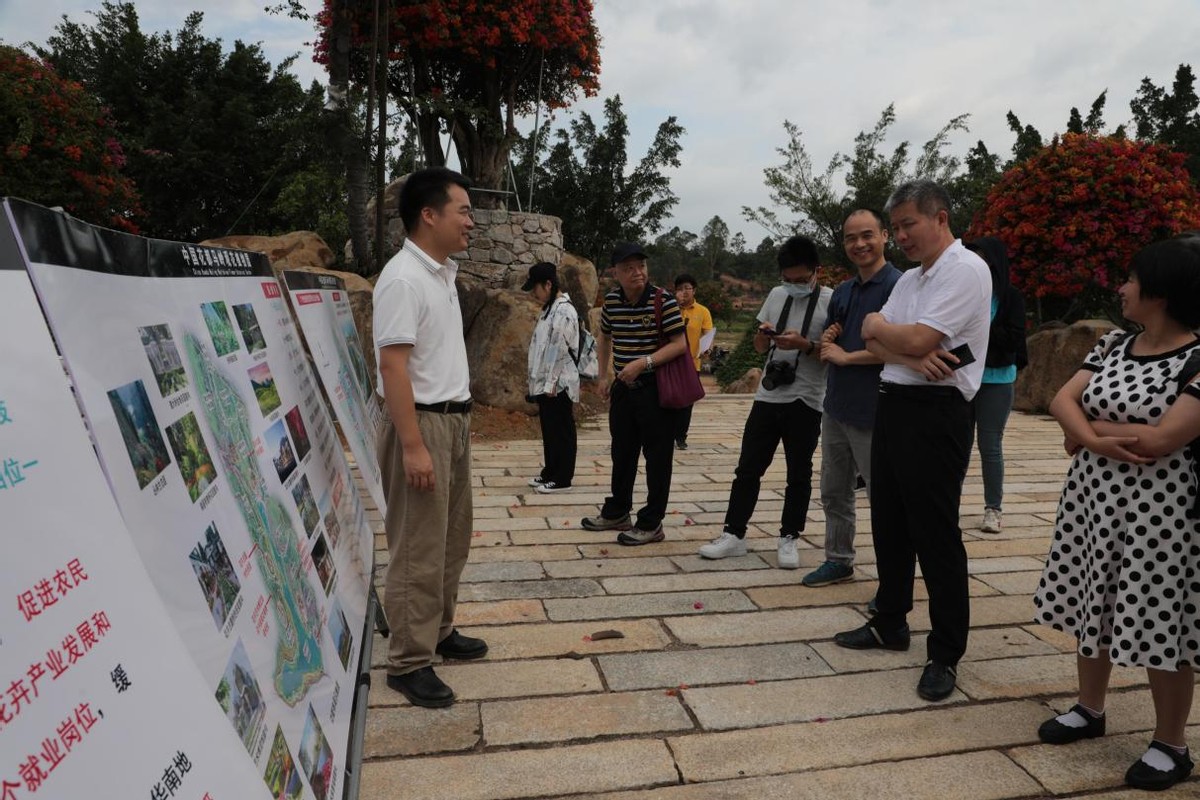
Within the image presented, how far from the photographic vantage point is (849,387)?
138 inches

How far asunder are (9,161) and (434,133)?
7104mm

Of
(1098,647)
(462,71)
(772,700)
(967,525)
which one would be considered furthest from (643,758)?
(462,71)

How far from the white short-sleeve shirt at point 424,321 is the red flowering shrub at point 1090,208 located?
34.4ft

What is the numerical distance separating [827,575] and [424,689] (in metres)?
2.10

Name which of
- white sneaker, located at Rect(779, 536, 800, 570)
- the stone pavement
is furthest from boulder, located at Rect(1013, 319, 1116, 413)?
white sneaker, located at Rect(779, 536, 800, 570)

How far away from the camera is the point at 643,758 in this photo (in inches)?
90.4

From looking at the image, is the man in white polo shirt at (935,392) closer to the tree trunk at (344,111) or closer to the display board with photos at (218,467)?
the display board with photos at (218,467)

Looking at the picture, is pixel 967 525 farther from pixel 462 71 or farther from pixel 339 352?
pixel 462 71

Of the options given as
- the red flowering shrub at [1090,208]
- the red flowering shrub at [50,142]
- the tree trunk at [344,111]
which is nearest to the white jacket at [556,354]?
the tree trunk at [344,111]

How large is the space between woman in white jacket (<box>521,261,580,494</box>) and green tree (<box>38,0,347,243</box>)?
12.1 metres

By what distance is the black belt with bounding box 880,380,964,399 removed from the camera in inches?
105

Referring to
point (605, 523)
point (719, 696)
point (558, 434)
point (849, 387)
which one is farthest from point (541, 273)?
point (719, 696)

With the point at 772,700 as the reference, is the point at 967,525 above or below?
below

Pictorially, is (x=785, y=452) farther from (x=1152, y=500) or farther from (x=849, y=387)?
(x=1152, y=500)
